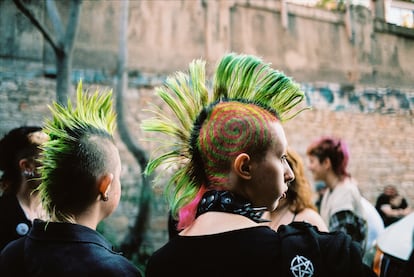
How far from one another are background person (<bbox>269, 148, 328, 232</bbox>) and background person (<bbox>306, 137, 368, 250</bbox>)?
1.30 ft

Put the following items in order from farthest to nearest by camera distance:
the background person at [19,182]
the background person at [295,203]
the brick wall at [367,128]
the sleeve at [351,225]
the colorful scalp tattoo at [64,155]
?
the brick wall at [367,128] → the sleeve at [351,225] → the background person at [295,203] → the background person at [19,182] → the colorful scalp tattoo at [64,155]

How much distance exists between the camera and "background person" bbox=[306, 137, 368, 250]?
8.74ft

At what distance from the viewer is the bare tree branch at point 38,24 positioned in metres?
4.44

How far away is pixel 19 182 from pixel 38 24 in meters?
2.75

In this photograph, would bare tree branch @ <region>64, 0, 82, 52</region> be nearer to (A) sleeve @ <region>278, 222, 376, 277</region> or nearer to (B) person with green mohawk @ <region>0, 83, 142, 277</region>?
(B) person with green mohawk @ <region>0, 83, 142, 277</region>

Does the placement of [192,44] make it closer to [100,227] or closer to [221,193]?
[100,227]

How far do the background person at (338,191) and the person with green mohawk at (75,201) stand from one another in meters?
1.60

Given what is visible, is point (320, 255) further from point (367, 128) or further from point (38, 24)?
point (367, 128)

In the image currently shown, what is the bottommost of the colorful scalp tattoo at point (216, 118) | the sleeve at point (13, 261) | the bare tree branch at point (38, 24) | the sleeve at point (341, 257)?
the sleeve at point (13, 261)

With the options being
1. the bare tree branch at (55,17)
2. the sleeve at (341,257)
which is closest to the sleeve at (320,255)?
the sleeve at (341,257)

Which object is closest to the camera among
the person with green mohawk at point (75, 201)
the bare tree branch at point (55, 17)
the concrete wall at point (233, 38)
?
the person with green mohawk at point (75, 201)

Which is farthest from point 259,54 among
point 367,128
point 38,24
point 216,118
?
point 216,118

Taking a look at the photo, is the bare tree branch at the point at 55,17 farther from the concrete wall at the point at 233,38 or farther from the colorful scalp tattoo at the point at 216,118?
the colorful scalp tattoo at the point at 216,118

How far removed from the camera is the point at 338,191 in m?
2.85
